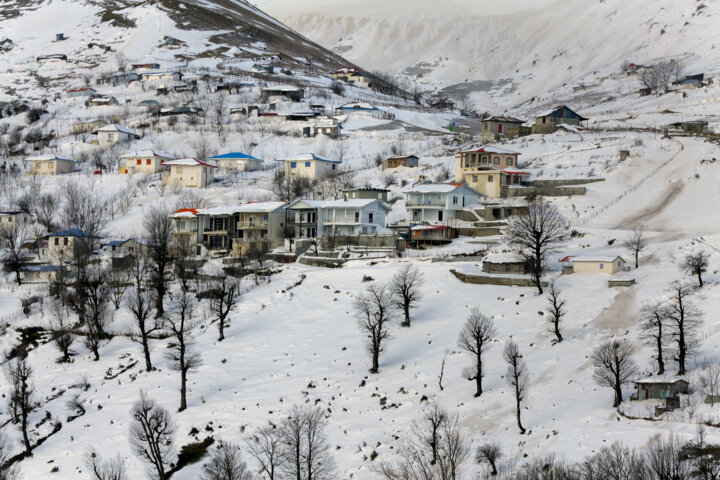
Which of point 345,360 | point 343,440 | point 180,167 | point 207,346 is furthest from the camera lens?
point 180,167

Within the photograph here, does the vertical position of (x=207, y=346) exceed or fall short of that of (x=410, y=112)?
it falls short

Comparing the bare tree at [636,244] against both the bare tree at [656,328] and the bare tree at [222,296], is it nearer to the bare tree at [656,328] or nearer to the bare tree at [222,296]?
the bare tree at [656,328]

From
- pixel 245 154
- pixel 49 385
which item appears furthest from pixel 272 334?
pixel 245 154

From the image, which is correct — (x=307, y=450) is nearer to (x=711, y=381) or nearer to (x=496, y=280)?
(x=711, y=381)

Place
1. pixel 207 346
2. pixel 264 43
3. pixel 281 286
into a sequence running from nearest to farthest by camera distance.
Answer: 1. pixel 207 346
2. pixel 281 286
3. pixel 264 43

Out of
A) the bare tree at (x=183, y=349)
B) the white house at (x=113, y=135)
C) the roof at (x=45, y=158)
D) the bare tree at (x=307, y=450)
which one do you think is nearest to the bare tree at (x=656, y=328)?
the bare tree at (x=307, y=450)

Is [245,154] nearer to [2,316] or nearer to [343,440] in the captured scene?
[2,316]

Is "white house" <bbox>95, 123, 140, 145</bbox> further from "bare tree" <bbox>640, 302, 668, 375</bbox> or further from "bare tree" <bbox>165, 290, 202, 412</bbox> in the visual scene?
"bare tree" <bbox>640, 302, 668, 375</bbox>
